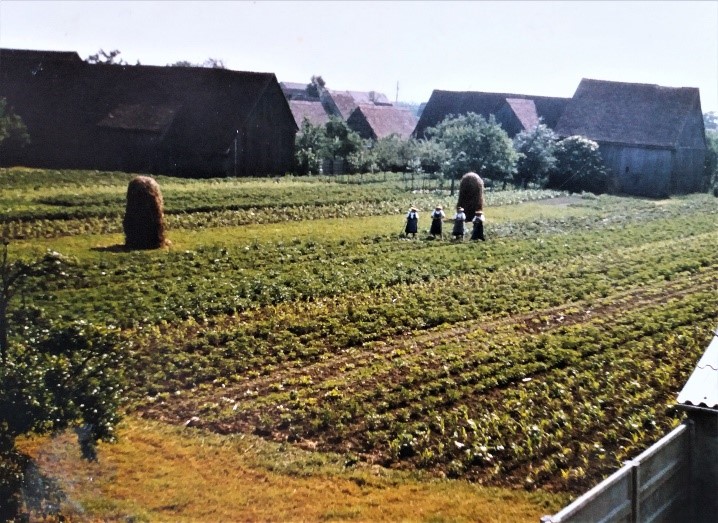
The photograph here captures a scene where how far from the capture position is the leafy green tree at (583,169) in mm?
18125

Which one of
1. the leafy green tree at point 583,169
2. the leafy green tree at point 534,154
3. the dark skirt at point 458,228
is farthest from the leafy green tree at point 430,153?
the leafy green tree at point 583,169

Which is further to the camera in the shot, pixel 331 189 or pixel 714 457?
pixel 331 189

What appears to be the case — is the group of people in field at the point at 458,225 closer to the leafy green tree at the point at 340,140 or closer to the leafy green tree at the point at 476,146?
the leafy green tree at the point at 476,146

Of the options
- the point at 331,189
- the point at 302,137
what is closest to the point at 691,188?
the point at 331,189

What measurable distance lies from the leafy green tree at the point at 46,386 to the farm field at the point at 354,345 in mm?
249

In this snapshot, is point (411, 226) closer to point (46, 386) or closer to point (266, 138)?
point (266, 138)

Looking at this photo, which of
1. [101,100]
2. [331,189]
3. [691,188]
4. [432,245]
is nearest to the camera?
[101,100]

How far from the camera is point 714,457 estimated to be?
26.7 feet

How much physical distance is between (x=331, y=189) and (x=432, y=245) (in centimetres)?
261

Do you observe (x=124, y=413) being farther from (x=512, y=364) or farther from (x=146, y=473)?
(x=512, y=364)

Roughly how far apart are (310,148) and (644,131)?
850cm

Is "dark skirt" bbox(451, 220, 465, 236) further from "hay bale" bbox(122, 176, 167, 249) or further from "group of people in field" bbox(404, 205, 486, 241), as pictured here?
"hay bale" bbox(122, 176, 167, 249)

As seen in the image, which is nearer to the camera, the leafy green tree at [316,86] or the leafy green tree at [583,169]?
the leafy green tree at [316,86]

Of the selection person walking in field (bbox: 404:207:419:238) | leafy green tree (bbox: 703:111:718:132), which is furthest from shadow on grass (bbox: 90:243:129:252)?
leafy green tree (bbox: 703:111:718:132)
